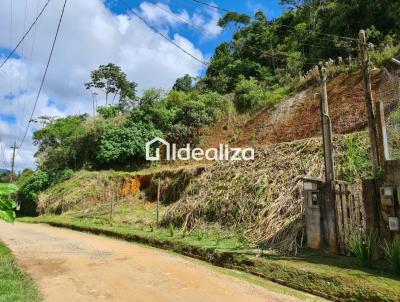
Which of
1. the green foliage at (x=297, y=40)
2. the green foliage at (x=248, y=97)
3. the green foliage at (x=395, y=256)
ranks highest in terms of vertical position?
the green foliage at (x=297, y=40)

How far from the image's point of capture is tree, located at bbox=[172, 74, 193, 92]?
42.6 meters

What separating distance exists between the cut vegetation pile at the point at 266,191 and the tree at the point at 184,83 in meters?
28.0

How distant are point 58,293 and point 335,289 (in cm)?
421

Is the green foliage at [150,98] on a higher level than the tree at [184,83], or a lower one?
lower

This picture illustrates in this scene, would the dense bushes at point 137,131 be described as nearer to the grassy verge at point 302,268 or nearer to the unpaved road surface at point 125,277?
the grassy verge at point 302,268

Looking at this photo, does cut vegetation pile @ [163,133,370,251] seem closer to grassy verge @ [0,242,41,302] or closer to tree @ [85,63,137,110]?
grassy verge @ [0,242,41,302]

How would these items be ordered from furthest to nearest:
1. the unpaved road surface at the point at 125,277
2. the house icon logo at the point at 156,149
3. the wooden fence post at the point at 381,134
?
the house icon logo at the point at 156,149 < the wooden fence post at the point at 381,134 < the unpaved road surface at the point at 125,277

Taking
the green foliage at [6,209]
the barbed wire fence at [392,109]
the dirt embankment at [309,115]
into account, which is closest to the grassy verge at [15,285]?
the green foliage at [6,209]

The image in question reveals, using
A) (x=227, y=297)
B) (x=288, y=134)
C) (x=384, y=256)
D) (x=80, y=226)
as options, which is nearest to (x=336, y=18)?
(x=288, y=134)

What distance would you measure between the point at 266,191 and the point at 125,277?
554cm

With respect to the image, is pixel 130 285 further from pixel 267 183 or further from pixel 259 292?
pixel 267 183

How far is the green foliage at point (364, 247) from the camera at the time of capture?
6910 mm
